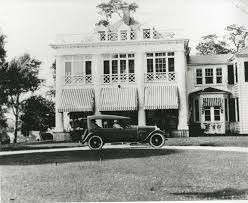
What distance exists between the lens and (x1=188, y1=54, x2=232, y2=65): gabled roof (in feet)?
101

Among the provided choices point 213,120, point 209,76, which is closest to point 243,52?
point 209,76

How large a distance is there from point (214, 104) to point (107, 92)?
8284 millimetres

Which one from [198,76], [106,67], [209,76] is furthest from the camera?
[198,76]

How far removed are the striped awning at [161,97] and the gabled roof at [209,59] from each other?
6.73 metres

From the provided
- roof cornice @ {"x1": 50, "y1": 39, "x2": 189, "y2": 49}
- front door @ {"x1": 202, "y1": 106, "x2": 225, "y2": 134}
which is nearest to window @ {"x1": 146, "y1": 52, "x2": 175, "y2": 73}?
roof cornice @ {"x1": 50, "y1": 39, "x2": 189, "y2": 49}

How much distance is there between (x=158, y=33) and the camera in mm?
24984

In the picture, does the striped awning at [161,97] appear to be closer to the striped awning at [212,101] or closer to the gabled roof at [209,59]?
A: the striped awning at [212,101]

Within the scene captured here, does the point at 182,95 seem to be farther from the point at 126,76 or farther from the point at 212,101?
the point at 212,101

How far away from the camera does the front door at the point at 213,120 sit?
2822 cm

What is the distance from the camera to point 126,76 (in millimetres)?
25703

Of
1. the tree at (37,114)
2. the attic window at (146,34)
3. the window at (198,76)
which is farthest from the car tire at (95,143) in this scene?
the window at (198,76)

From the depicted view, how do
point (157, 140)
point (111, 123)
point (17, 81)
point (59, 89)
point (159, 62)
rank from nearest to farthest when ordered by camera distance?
1. point (111, 123)
2. point (157, 140)
3. point (59, 89)
4. point (17, 81)
5. point (159, 62)

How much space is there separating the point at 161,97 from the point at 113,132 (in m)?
7.59

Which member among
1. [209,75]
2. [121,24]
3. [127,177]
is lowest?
[127,177]
